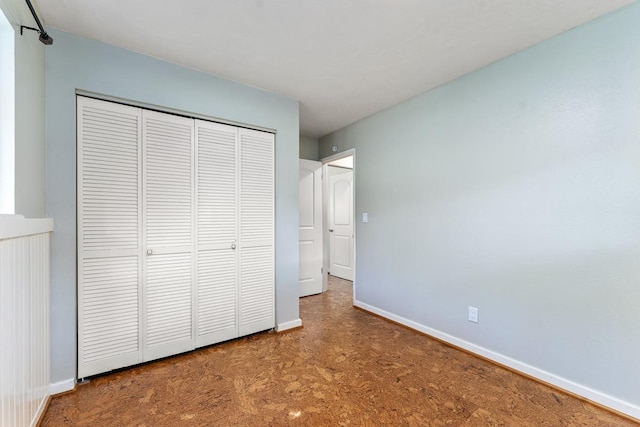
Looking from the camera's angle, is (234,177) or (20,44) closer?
(20,44)

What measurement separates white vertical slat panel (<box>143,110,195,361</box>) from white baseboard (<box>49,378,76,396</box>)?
0.43 metres

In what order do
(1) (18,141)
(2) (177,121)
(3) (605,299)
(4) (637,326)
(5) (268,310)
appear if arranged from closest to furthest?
(1) (18,141), (4) (637,326), (3) (605,299), (2) (177,121), (5) (268,310)

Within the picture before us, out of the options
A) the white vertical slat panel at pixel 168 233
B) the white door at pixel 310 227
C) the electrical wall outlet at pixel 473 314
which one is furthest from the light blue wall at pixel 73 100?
the electrical wall outlet at pixel 473 314

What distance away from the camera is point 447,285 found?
2582mm

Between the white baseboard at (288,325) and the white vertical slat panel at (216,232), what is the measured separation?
438mm

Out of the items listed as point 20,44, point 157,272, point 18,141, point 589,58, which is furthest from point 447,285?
point 20,44

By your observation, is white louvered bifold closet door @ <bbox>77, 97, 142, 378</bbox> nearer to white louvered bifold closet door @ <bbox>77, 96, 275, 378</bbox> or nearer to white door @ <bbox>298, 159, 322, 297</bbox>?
white louvered bifold closet door @ <bbox>77, 96, 275, 378</bbox>

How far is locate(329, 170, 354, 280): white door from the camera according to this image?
5.09 meters

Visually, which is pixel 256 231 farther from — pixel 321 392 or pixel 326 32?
pixel 326 32

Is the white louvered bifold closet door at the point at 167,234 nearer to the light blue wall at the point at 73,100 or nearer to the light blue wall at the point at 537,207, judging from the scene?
the light blue wall at the point at 73,100

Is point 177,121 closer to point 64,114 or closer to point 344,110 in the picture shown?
point 64,114

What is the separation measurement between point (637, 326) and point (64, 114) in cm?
389

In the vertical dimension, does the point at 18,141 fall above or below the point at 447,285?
above

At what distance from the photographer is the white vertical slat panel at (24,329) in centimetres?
114
